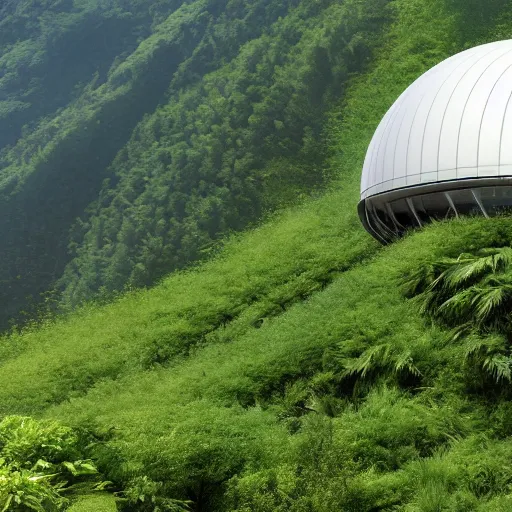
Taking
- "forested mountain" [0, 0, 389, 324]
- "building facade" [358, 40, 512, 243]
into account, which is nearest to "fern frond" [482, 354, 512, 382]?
"building facade" [358, 40, 512, 243]

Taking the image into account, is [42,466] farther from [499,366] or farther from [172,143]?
[172,143]

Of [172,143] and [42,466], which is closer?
[42,466]

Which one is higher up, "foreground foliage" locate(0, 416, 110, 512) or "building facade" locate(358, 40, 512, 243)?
"building facade" locate(358, 40, 512, 243)

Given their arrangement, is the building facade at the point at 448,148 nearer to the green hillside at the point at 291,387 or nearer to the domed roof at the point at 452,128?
the domed roof at the point at 452,128

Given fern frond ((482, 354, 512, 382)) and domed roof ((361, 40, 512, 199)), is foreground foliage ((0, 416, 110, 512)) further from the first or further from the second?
domed roof ((361, 40, 512, 199))

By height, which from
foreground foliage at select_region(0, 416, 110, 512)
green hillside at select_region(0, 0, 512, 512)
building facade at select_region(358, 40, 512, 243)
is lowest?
green hillside at select_region(0, 0, 512, 512)

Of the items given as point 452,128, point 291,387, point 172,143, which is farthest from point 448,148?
point 172,143
